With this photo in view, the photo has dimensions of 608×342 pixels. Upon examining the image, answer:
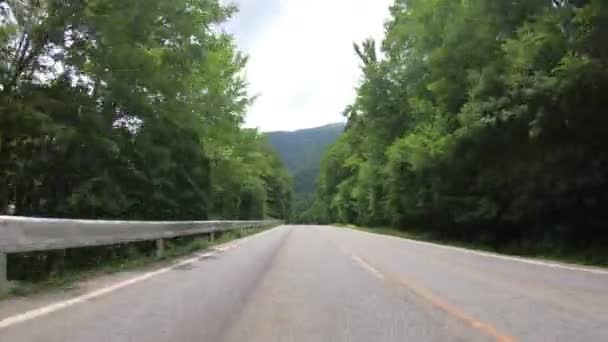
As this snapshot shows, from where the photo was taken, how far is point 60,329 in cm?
619

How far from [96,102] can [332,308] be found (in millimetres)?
11514

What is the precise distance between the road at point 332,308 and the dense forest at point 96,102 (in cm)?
561

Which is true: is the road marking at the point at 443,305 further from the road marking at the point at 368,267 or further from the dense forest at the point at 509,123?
the dense forest at the point at 509,123

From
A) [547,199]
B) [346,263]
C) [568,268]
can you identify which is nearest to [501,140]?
[547,199]

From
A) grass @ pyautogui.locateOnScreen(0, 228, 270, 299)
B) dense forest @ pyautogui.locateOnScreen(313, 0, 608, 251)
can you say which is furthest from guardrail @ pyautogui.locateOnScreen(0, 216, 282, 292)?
dense forest @ pyautogui.locateOnScreen(313, 0, 608, 251)

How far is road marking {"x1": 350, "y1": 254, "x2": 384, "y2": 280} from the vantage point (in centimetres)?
1191

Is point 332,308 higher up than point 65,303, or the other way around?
point 65,303

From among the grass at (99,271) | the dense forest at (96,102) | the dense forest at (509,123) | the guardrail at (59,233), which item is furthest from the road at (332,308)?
the dense forest at (509,123)

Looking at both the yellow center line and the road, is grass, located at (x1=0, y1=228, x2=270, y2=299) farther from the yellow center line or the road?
the yellow center line

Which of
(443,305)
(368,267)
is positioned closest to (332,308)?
(443,305)

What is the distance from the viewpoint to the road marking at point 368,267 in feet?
39.1

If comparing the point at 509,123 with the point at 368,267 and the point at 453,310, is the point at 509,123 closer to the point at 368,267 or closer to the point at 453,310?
the point at 368,267

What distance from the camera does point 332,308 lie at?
25.6ft

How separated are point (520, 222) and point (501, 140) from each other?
342 cm
